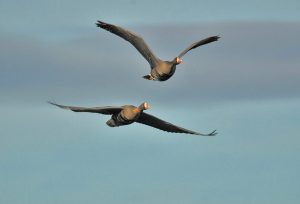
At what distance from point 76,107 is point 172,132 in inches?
541

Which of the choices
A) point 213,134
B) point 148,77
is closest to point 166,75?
point 148,77

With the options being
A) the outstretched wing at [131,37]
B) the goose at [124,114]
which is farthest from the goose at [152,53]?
the goose at [124,114]

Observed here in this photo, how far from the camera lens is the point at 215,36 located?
316ft

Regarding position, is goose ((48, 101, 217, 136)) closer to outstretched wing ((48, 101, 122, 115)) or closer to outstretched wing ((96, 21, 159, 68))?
outstretched wing ((48, 101, 122, 115))

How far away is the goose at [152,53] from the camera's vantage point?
91438 mm

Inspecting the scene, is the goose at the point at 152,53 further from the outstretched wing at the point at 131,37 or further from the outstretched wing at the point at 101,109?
the outstretched wing at the point at 101,109

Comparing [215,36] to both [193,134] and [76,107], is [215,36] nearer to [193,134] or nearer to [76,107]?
[193,134]

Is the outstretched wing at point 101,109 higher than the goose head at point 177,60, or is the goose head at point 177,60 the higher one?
the goose head at point 177,60

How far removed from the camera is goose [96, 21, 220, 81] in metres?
91.4

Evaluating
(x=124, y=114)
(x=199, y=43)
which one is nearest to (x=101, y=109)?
(x=124, y=114)

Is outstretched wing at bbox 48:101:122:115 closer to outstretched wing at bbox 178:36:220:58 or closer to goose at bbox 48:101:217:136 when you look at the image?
goose at bbox 48:101:217:136

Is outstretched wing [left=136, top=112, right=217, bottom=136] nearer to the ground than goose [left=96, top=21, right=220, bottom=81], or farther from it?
nearer to the ground

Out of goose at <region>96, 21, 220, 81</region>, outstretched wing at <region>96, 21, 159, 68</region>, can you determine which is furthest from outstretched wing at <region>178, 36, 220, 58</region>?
outstretched wing at <region>96, 21, 159, 68</region>

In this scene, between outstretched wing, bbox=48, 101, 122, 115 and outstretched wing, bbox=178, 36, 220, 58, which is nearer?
outstretched wing, bbox=48, 101, 122, 115
